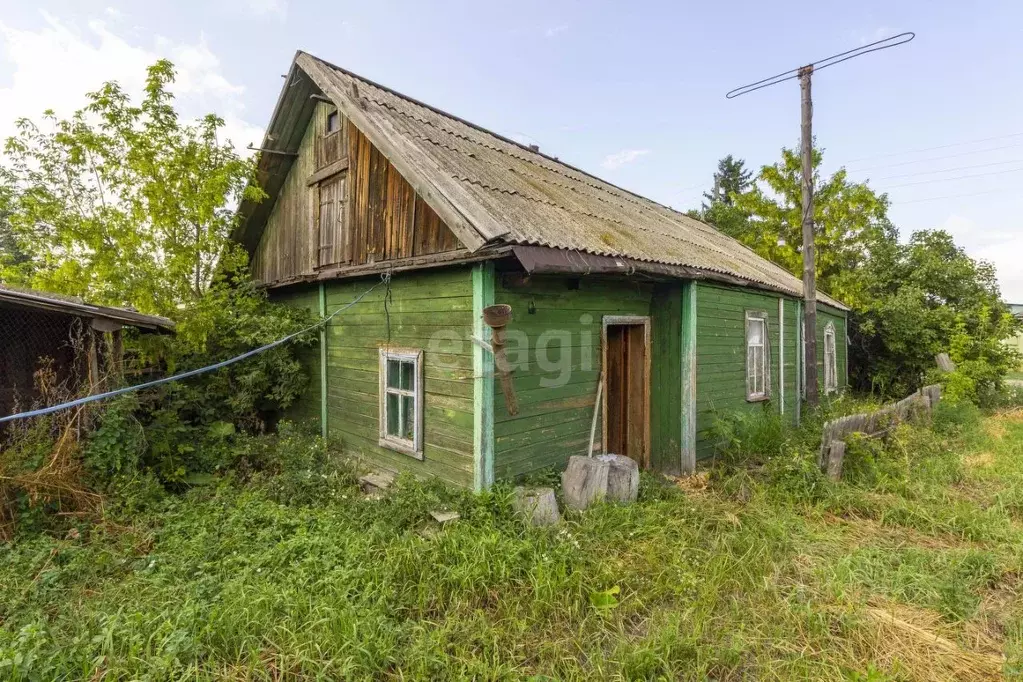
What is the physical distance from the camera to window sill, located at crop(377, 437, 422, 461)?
5.89m

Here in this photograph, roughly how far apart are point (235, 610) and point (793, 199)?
23.6 metres

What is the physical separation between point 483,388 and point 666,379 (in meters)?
3.22

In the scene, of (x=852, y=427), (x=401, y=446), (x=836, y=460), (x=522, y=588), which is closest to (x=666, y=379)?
(x=836, y=460)

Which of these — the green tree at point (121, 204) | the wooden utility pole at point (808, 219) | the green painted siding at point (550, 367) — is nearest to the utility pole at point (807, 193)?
the wooden utility pole at point (808, 219)

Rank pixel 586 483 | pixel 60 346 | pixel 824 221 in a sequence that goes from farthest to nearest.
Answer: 1. pixel 824 221
2. pixel 60 346
3. pixel 586 483

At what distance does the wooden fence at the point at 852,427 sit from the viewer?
5980 millimetres

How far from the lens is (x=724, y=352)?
7.79 m

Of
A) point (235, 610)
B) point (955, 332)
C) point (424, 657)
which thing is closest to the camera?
point (424, 657)

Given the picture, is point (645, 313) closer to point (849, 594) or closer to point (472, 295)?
point (472, 295)

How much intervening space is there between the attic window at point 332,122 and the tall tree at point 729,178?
34.2m

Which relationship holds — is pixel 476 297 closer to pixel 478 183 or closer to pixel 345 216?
pixel 478 183

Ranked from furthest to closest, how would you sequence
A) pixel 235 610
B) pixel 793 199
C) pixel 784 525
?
pixel 793 199 → pixel 784 525 → pixel 235 610

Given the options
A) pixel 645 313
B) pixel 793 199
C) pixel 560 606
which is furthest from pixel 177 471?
pixel 793 199

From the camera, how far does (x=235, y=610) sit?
331cm
